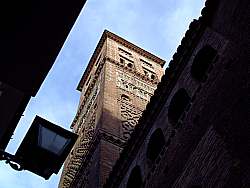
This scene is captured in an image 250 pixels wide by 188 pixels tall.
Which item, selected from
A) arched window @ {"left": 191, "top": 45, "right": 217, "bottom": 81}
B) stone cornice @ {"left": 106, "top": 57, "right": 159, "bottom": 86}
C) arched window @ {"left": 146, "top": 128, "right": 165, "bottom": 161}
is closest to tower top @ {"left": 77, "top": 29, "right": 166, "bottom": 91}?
stone cornice @ {"left": 106, "top": 57, "right": 159, "bottom": 86}

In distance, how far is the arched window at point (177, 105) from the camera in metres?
6.89

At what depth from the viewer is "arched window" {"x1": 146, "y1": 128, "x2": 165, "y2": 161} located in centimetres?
720

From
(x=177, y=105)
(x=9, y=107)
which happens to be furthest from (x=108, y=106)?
(x=9, y=107)

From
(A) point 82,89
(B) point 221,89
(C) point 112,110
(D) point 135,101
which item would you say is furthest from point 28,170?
(A) point 82,89

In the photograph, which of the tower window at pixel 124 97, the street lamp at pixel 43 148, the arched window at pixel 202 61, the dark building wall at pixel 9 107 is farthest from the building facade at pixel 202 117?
the tower window at pixel 124 97

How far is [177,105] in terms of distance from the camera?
7.14 meters

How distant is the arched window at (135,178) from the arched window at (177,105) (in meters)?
1.23

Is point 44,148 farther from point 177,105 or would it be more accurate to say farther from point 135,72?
point 135,72

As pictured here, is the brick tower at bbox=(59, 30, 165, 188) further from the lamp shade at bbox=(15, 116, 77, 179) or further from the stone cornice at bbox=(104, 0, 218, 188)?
the lamp shade at bbox=(15, 116, 77, 179)

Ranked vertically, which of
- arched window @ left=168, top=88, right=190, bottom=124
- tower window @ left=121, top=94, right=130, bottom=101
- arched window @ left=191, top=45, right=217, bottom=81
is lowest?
tower window @ left=121, top=94, right=130, bottom=101

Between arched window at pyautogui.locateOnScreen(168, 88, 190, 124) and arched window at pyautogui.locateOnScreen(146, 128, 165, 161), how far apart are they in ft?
1.25

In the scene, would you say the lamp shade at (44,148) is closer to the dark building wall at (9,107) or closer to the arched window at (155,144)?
the dark building wall at (9,107)

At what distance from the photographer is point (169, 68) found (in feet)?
24.4

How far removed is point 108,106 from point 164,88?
6.23m
